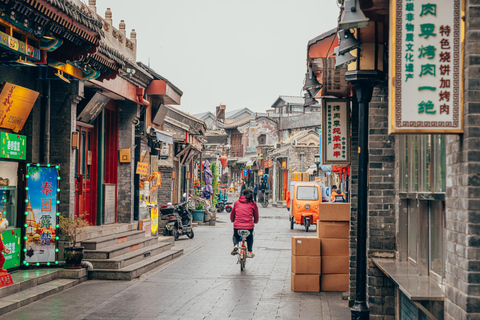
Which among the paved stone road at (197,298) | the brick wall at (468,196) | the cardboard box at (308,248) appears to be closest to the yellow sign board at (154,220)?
the paved stone road at (197,298)

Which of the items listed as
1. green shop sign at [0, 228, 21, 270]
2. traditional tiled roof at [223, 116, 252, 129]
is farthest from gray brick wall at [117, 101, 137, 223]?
traditional tiled roof at [223, 116, 252, 129]

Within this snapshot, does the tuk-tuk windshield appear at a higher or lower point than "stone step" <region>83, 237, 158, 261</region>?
higher

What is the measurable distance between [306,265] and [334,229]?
0.75 m

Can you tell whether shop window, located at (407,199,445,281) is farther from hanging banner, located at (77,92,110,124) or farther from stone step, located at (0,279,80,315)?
hanging banner, located at (77,92,110,124)

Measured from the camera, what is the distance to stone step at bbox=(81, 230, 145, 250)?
36.7ft

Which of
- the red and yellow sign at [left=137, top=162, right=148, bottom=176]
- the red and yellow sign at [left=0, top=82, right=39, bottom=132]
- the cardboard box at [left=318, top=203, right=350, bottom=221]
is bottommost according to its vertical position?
the cardboard box at [left=318, top=203, right=350, bottom=221]

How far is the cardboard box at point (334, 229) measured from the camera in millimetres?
9613

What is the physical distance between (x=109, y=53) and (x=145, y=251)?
15.7 feet

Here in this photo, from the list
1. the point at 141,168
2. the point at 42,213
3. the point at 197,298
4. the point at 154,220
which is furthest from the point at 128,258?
the point at 154,220

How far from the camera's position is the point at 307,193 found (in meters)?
23.7

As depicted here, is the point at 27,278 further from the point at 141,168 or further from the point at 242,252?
the point at 141,168

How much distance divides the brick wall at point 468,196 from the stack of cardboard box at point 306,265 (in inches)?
211

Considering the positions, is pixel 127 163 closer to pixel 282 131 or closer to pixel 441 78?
pixel 441 78

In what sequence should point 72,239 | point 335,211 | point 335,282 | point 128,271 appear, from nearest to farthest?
point 335,211, point 335,282, point 72,239, point 128,271
